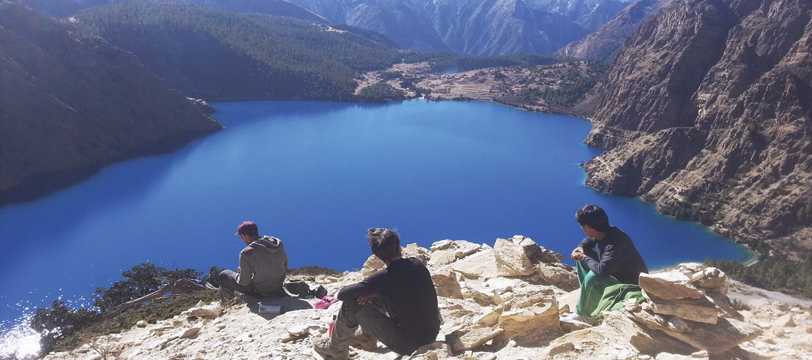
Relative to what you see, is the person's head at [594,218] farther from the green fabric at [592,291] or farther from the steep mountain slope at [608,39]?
the steep mountain slope at [608,39]

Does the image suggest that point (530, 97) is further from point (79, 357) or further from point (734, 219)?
point (79, 357)

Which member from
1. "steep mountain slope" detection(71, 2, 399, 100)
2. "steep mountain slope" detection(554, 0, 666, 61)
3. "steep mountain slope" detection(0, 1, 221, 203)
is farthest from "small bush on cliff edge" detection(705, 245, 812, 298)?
"steep mountain slope" detection(554, 0, 666, 61)

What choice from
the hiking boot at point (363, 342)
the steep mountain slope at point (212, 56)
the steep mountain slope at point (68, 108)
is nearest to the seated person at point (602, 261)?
the hiking boot at point (363, 342)

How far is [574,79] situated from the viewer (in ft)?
324

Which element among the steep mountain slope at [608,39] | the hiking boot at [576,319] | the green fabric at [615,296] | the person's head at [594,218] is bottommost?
the hiking boot at [576,319]

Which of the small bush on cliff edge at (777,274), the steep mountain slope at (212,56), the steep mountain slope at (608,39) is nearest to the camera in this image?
the small bush on cliff edge at (777,274)

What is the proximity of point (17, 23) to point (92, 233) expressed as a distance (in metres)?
35.2

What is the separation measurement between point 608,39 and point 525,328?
626 ft

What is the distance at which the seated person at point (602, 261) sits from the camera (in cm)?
626

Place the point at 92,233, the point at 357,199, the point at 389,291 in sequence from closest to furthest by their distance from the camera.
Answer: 1. the point at 389,291
2. the point at 92,233
3. the point at 357,199

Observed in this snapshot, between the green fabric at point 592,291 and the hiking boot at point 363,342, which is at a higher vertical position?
the green fabric at point 592,291

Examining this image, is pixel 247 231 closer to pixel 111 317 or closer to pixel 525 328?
pixel 525 328

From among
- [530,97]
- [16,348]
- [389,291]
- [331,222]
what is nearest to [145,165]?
[331,222]

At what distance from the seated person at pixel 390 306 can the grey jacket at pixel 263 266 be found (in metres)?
2.64
